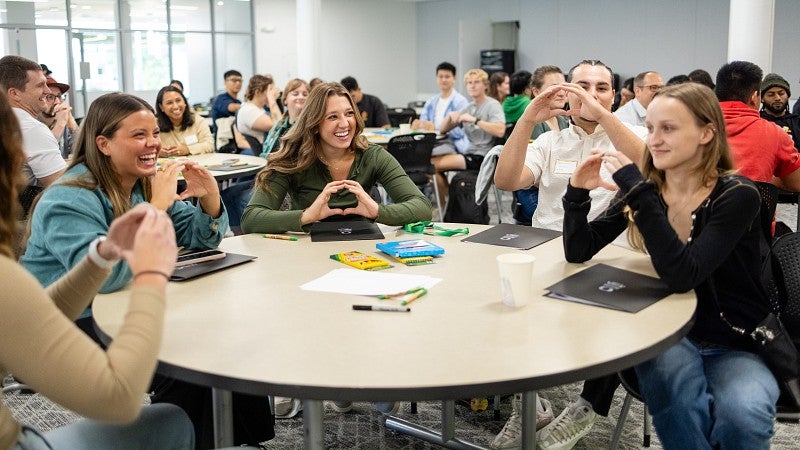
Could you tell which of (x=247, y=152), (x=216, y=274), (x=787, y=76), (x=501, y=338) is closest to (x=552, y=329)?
(x=501, y=338)

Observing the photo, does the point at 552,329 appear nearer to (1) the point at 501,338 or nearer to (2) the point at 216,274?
(1) the point at 501,338

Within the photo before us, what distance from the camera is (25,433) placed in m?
1.41

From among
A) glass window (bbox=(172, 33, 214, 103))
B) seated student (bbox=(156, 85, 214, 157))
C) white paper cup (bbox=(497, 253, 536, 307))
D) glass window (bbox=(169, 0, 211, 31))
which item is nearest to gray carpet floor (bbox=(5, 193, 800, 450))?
white paper cup (bbox=(497, 253, 536, 307))

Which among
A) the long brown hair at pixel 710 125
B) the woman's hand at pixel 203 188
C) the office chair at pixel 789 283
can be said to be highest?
the long brown hair at pixel 710 125

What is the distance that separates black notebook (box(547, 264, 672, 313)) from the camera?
1841mm

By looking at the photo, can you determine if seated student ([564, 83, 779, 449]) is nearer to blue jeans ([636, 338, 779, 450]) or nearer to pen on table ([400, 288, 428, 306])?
blue jeans ([636, 338, 779, 450])

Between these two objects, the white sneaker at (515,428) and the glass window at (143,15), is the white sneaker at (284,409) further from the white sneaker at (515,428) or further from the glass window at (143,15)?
the glass window at (143,15)

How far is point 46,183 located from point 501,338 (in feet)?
9.99

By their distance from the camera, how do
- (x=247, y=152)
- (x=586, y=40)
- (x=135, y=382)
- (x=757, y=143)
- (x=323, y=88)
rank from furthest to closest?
(x=586, y=40)
(x=247, y=152)
(x=757, y=143)
(x=323, y=88)
(x=135, y=382)

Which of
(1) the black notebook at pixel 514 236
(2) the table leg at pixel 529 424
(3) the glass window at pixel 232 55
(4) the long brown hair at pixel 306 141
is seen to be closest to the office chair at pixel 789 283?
(1) the black notebook at pixel 514 236

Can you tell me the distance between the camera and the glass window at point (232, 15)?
48.7 ft

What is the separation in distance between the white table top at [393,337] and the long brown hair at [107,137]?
0.43 metres

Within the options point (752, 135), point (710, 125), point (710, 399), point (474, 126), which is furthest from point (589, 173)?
point (474, 126)

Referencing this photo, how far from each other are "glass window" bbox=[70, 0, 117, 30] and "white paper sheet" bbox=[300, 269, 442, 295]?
40.4 ft
